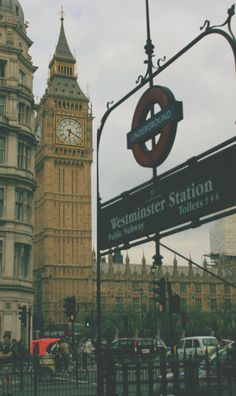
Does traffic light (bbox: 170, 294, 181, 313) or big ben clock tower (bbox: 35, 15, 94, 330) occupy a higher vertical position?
big ben clock tower (bbox: 35, 15, 94, 330)

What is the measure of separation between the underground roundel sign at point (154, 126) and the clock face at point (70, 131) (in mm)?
98543

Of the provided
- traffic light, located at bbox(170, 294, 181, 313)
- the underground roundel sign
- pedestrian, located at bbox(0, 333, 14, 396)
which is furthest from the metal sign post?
traffic light, located at bbox(170, 294, 181, 313)

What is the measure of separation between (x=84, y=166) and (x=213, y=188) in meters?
101

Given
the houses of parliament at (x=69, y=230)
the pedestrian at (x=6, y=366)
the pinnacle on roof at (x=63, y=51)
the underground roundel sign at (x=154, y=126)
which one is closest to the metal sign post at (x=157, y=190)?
the underground roundel sign at (x=154, y=126)

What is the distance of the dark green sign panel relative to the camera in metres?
6.50

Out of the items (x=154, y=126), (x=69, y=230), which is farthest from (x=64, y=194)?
(x=154, y=126)

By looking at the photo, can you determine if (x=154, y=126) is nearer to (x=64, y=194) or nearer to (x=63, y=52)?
(x=64, y=194)

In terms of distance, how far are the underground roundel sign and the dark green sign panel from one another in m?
0.39

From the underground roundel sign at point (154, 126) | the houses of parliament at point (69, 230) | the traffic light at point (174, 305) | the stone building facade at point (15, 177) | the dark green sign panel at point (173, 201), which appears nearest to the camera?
the dark green sign panel at point (173, 201)

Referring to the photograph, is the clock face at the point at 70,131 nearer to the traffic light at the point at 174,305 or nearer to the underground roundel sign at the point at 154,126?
the traffic light at the point at 174,305

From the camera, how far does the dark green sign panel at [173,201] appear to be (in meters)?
6.50

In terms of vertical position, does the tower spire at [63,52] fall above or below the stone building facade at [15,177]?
above

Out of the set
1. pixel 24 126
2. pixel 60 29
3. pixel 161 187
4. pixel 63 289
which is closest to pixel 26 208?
pixel 24 126

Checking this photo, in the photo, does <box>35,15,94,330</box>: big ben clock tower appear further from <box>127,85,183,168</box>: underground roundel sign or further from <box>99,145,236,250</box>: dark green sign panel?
<box>127,85,183,168</box>: underground roundel sign
